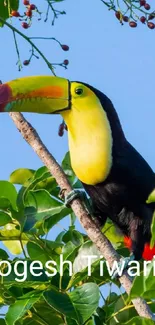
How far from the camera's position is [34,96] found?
320 centimetres

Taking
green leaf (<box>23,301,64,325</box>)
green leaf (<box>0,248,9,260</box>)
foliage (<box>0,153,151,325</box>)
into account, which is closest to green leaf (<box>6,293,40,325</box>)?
foliage (<box>0,153,151,325</box>)

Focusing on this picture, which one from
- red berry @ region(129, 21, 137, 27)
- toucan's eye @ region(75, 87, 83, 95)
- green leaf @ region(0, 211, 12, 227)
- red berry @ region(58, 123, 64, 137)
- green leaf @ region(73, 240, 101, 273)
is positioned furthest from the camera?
toucan's eye @ region(75, 87, 83, 95)

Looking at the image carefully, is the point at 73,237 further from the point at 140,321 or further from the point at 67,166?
the point at 140,321

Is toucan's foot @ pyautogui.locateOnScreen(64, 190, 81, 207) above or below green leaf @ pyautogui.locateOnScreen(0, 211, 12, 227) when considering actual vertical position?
above

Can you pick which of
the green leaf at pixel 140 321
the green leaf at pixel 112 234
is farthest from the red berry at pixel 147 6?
the green leaf at pixel 140 321

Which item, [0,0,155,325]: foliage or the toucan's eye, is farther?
the toucan's eye

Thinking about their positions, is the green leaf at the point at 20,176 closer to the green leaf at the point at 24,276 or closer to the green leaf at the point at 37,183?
the green leaf at the point at 37,183

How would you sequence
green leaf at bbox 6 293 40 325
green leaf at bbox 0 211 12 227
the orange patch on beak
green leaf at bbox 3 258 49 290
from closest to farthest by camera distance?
green leaf at bbox 6 293 40 325 → green leaf at bbox 3 258 49 290 → green leaf at bbox 0 211 12 227 → the orange patch on beak

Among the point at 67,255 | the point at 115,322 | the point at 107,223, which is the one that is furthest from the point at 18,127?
the point at 107,223

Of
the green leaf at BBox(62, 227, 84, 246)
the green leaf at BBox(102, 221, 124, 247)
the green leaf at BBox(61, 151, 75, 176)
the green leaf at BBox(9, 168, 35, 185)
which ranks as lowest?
the green leaf at BBox(102, 221, 124, 247)

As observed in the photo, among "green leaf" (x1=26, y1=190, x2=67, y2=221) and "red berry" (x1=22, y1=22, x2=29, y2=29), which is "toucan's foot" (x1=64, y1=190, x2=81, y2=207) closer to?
"green leaf" (x1=26, y1=190, x2=67, y2=221)

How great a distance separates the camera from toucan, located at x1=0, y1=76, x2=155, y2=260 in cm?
325

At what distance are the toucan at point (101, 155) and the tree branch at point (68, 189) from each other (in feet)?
1.68

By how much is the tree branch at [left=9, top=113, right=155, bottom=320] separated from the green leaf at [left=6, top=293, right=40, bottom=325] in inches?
10.3
